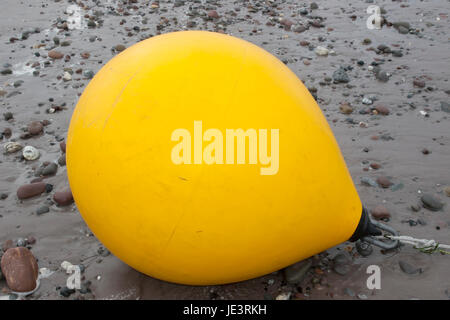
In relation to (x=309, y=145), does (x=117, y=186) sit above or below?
below

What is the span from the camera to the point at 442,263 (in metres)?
2.91

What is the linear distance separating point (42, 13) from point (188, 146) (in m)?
6.54

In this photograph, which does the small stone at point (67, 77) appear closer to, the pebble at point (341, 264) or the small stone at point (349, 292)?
the pebble at point (341, 264)

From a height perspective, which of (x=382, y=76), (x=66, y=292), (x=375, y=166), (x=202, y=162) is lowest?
(x=66, y=292)

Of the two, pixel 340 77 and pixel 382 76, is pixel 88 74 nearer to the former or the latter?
pixel 340 77

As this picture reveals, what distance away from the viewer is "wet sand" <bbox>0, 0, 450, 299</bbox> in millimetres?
2848

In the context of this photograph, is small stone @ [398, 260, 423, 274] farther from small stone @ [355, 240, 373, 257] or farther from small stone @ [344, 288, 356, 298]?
small stone @ [344, 288, 356, 298]

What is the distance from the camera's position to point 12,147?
4285mm

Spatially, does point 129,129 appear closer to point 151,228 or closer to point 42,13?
point 151,228

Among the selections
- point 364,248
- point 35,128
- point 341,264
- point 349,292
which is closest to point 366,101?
point 364,248

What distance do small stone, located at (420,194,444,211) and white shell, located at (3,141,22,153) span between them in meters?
3.85

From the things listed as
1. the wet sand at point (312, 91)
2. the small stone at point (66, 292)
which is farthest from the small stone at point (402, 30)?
the small stone at point (66, 292)

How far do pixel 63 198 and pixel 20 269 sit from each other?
31.8 inches
